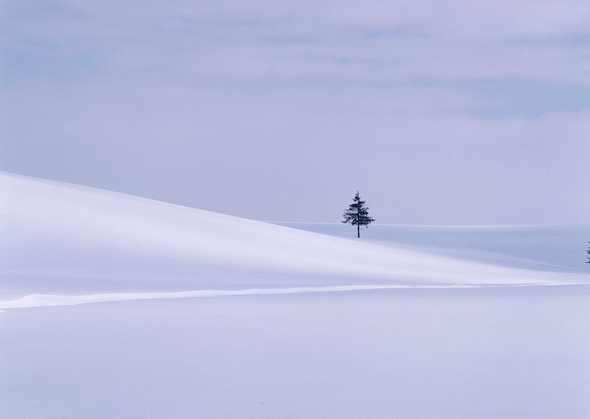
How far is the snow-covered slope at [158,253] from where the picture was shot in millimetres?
17547

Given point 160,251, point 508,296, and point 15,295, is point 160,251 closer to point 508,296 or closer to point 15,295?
point 15,295

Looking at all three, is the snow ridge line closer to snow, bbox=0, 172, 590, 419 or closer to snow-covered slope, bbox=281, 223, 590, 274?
snow, bbox=0, 172, 590, 419

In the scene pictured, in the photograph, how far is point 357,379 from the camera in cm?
817

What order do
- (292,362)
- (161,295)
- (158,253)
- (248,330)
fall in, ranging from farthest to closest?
(158,253)
(161,295)
(248,330)
(292,362)

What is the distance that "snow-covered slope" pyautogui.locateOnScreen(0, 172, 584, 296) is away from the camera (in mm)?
17547

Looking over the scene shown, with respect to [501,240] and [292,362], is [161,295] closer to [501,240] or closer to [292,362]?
[292,362]

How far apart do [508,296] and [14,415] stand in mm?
12452

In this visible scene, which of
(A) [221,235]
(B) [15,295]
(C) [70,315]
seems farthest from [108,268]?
(A) [221,235]

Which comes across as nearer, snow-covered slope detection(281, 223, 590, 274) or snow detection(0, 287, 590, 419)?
snow detection(0, 287, 590, 419)

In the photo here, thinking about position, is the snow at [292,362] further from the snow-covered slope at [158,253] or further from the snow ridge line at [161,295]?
the snow-covered slope at [158,253]

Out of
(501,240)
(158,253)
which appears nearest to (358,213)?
(501,240)

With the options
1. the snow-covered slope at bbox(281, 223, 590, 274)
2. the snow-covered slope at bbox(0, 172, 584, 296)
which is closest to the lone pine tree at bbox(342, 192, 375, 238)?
the snow-covered slope at bbox(281, 223, 590, 274)

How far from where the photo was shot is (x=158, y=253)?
20.8 meters

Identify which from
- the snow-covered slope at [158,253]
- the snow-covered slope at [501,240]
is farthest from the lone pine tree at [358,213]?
the snow-covered slope at [158,253]
